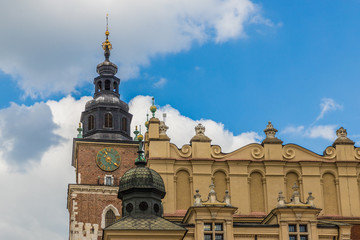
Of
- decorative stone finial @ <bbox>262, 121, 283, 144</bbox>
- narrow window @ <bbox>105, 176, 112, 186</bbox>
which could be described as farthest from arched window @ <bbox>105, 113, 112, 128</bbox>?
decorative stone finial @ <bbox>262, 121, 283, 144</bbox>

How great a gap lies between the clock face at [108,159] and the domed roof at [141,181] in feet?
101

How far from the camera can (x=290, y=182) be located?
5922cm

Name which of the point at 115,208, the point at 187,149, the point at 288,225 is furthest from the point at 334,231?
the point at 115,208

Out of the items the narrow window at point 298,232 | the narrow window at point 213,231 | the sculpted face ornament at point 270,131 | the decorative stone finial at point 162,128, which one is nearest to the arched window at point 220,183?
the sculpted face ornament at point 270,131

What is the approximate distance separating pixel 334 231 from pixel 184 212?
1102 cm

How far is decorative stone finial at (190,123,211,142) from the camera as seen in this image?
59188 millimetres

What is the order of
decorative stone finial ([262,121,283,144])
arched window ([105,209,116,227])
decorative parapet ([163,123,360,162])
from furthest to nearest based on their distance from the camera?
arched window ([105,209,116,227]) < decorative stone finial ([262,121,283,144]) < decorative parapet ([163,123,360,162])

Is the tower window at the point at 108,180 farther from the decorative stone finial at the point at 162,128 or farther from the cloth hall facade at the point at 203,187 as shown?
the decorative stone finial at the point at 162,128

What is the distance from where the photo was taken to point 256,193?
192 feet

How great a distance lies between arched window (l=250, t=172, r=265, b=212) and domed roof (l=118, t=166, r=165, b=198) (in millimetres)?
11137

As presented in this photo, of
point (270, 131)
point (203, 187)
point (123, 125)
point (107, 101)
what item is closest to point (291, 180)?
point (270, 131)

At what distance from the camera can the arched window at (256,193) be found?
58.1 metres

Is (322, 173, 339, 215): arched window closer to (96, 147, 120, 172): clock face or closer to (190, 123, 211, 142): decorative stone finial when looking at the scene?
(190, 123, 211, 142): decorative stone finial

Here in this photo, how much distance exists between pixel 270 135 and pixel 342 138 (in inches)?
217
